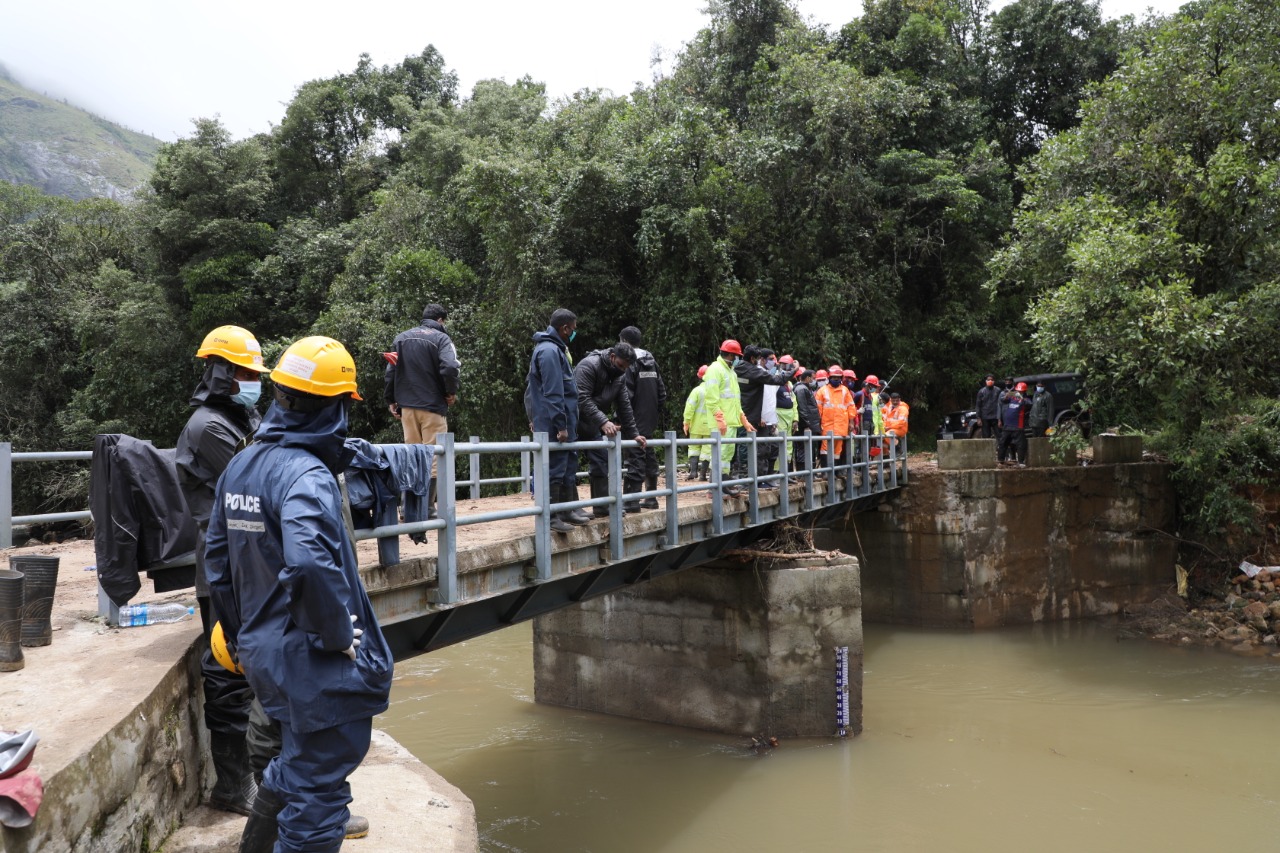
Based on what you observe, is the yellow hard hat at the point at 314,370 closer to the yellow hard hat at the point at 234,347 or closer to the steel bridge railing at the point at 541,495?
the yellow hard hat at the point at 234,347

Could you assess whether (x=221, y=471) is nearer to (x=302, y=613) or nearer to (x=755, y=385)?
(x=302, y=613)

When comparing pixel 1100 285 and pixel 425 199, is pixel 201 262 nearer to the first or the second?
pixel 425 199

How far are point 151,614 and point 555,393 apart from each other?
2.69 metres

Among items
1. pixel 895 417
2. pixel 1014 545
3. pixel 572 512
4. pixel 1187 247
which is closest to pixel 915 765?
pixel 572 512

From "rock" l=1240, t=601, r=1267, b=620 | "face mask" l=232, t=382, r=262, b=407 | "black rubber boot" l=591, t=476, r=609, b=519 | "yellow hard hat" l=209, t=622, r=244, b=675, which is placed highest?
"face mask" l=232, t=382, r=262, b=407

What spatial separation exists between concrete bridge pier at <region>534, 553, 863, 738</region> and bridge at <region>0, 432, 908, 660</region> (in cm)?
78

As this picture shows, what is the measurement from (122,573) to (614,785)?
680cm

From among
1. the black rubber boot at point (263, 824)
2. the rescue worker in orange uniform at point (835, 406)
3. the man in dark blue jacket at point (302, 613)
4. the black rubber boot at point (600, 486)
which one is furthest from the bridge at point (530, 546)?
the rescue worker in orange uniform at point (835, 406)

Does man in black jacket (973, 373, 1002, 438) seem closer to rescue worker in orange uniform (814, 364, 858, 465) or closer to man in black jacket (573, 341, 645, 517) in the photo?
rescue worker in orange uniform (814, 364, 858, 465)

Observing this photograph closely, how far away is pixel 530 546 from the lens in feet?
19.5

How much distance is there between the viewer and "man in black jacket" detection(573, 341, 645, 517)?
680cm

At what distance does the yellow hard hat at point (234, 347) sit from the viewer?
378cm

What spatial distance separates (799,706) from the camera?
10656 millimetres

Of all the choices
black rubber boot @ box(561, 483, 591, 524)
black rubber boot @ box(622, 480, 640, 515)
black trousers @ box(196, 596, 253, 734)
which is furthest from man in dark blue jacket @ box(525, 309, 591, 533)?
black trousers @ box(196, 596, 253, 734)
